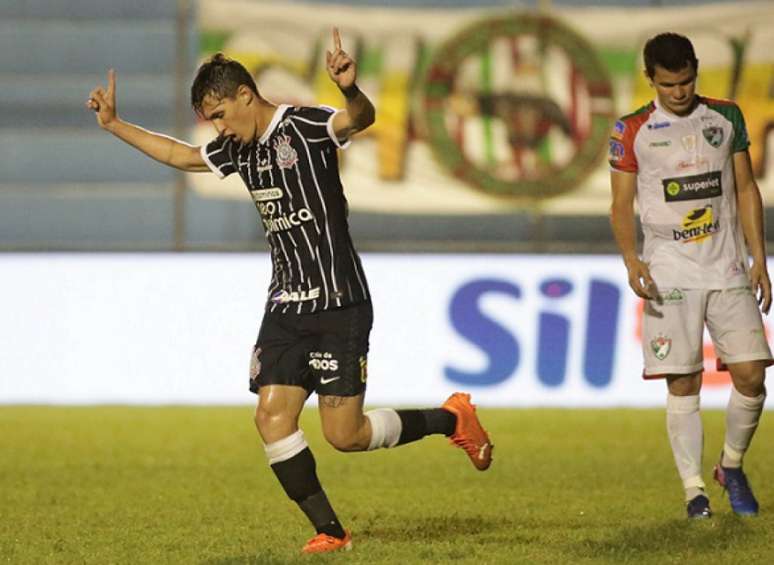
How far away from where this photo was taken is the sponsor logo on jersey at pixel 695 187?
6918 mm

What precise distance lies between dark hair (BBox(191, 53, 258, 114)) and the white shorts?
1941 millimetres

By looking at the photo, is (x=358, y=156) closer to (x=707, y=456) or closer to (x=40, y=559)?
(x=707, y=456)

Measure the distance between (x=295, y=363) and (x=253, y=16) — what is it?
8.22 m

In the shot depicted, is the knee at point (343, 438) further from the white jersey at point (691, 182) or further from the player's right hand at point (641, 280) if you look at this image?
the white jersey at point (691, 182)

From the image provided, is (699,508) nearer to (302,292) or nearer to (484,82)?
(302,292)

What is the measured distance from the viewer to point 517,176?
46.6 ft

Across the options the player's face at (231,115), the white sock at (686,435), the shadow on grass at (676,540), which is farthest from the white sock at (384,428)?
the white sock at (686,435)

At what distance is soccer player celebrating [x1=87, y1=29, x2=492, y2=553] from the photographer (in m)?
6.19

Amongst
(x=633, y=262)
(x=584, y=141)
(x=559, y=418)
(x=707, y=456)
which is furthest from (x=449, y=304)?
(x=633, y=262)

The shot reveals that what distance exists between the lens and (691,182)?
692 centimetres

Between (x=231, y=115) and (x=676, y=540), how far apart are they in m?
2.16

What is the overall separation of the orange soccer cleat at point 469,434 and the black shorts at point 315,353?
65 centimetres

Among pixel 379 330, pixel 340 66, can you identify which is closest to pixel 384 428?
pixel 340 66

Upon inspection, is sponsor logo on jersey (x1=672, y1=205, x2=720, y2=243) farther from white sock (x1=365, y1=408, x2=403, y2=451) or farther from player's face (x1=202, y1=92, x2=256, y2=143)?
player's face (x1=202, y1=92, x2=256, y2=143)
